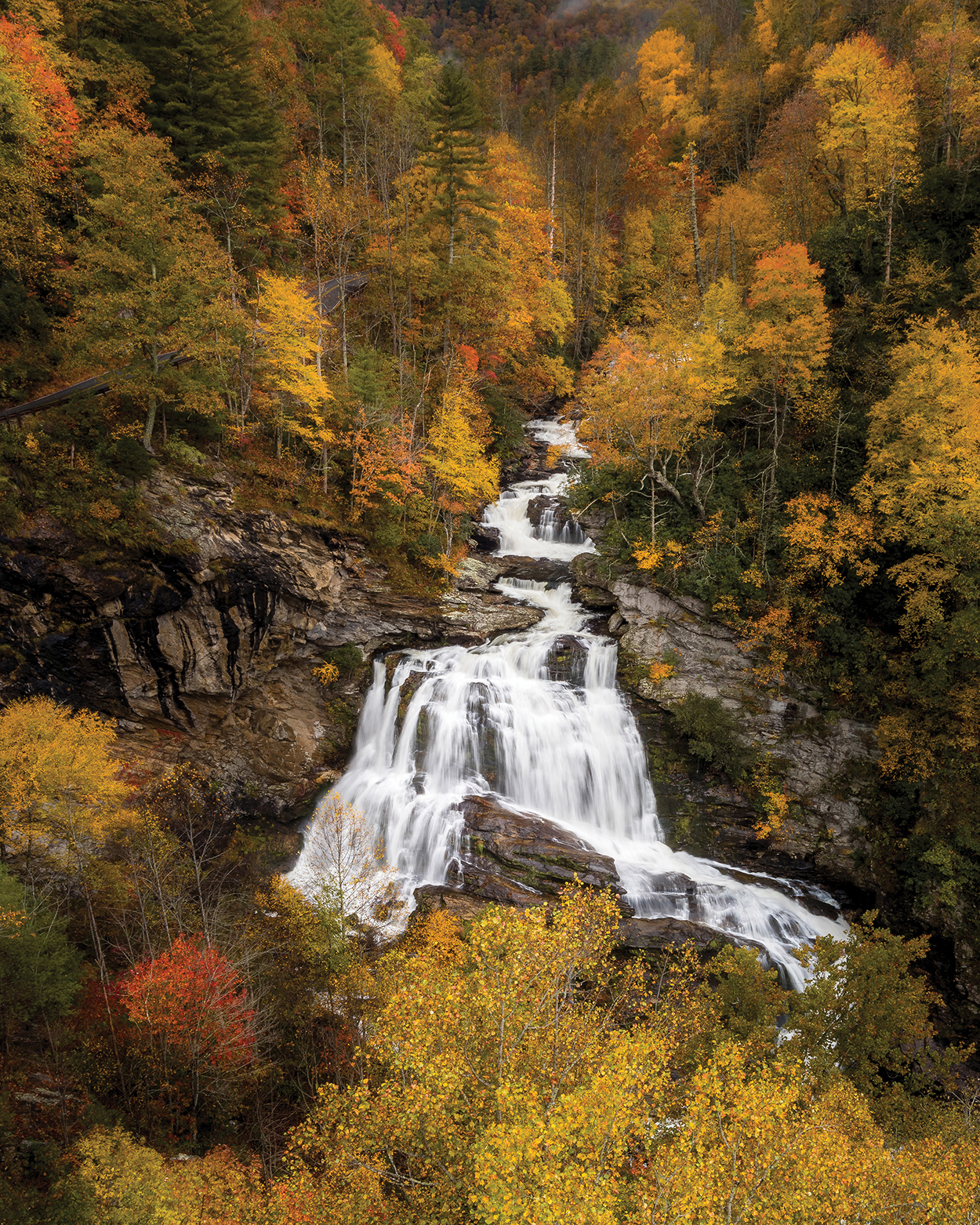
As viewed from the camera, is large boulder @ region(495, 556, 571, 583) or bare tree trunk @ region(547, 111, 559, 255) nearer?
large boulder @ region(495, 556, 571, 583)

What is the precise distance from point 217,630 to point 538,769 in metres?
12.3

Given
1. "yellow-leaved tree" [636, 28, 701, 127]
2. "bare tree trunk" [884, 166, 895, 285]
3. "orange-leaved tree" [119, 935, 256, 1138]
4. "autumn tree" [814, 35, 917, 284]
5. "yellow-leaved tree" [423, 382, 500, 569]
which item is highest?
"yellow-leaved tree" [636, 28, 701, 127]

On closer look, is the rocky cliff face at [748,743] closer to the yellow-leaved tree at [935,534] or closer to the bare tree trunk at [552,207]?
the yellow-leaved tree at [935,534]

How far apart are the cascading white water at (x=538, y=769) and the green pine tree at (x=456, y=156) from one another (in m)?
19.4

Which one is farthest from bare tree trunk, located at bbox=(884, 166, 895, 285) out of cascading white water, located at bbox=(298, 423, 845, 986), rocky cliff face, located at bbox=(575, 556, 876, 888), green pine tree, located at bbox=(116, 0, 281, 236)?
green pine tree, located at bbox=(116, 0, 281, 236)

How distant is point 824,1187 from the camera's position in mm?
8117

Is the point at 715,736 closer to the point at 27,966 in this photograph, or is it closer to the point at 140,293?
the point at 27,966

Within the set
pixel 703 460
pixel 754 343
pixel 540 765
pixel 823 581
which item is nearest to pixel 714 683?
pixel 823 581

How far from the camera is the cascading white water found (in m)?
18.6

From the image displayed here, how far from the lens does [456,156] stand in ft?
87.7

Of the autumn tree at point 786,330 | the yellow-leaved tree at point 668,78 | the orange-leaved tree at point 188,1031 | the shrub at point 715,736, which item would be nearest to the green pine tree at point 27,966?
the orange-leaved tree at point 188,1031

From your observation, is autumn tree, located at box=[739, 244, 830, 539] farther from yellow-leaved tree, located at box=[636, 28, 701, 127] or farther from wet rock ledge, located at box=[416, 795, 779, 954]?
yellow-leaved tree, located at box=[636, 28, 701, 127]

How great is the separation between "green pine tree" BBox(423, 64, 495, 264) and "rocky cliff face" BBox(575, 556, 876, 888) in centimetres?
2057

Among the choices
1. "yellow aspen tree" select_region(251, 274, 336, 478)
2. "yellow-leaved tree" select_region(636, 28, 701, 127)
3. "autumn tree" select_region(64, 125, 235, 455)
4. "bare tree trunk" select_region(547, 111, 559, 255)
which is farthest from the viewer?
"yellow-leaved tree" select_region(636, 28, 701, 127)
